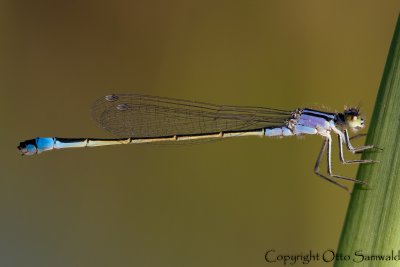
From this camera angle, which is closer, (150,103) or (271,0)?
(150,103)

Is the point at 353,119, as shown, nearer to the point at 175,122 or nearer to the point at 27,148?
the point at 175,122

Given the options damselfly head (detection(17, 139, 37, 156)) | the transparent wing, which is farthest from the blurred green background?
damselfly head (detection(17, 139, 37, 156))

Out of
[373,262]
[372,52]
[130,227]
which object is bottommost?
[373,262]

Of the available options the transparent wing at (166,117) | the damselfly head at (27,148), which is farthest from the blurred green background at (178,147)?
the damselfly head at (27,148)

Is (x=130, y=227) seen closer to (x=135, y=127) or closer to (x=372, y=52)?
(x=135, y=127)

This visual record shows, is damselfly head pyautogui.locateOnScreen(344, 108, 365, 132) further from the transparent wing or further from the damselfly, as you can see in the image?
the transparent wing

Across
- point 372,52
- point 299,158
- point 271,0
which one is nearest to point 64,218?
point 299,158

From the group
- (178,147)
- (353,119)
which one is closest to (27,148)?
(178,147)

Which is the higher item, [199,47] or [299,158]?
[199,47]
